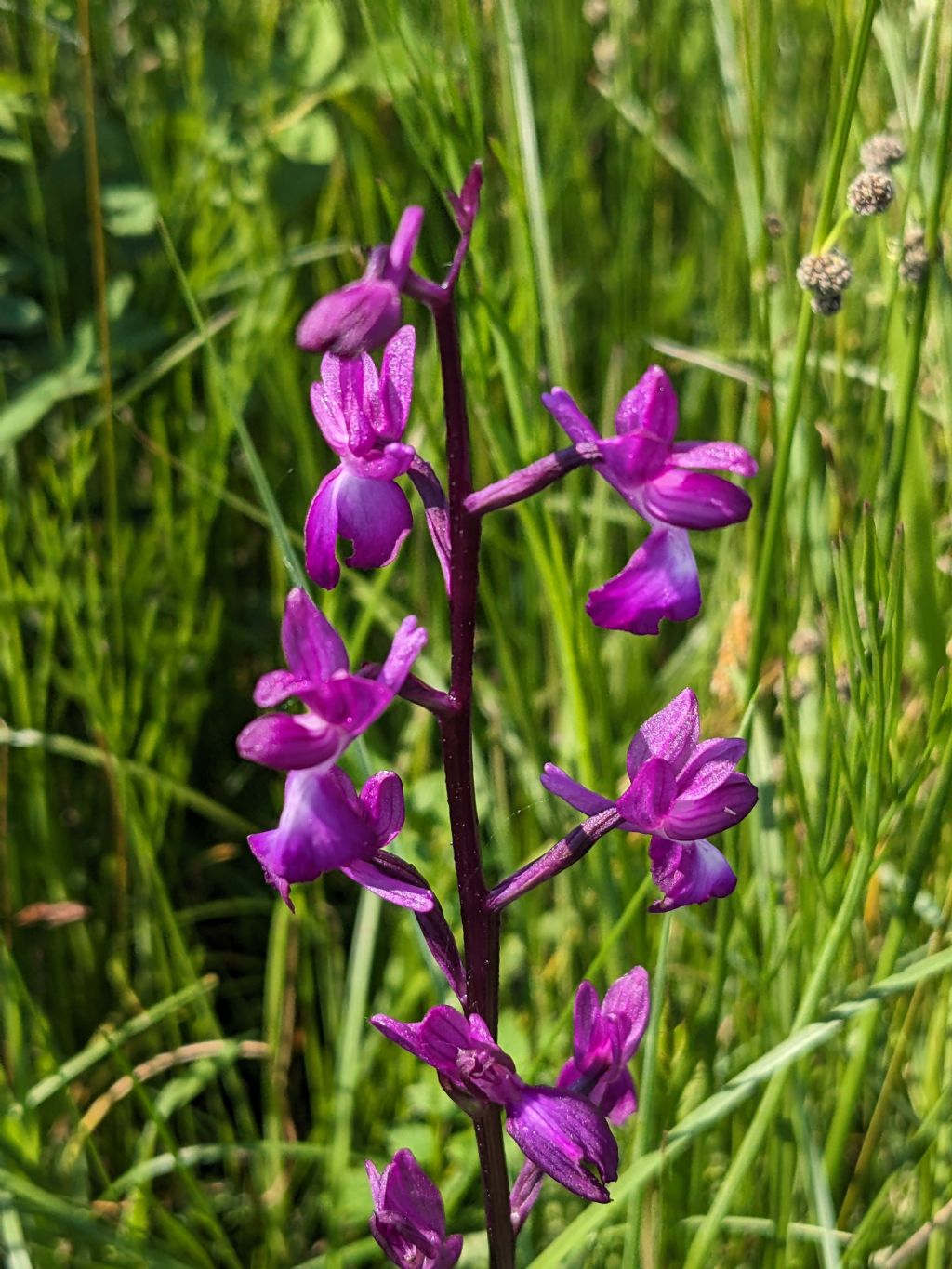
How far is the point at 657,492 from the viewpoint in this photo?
32.0 inches

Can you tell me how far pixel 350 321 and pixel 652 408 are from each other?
0.70 feet

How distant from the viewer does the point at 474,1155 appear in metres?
1.28

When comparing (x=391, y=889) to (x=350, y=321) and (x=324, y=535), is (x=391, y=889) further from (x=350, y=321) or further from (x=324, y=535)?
(x=350, y=321)

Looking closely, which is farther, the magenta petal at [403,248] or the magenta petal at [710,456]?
the magenta petal at [710,456]

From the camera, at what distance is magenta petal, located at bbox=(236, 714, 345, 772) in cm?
75

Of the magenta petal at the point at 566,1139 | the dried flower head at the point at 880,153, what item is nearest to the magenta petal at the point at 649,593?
the magenta petal at the point at 566,1139

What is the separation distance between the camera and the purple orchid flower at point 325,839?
0.75 m

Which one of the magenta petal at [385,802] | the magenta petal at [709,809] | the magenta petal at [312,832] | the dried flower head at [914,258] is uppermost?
the dried flower head at [914,258]

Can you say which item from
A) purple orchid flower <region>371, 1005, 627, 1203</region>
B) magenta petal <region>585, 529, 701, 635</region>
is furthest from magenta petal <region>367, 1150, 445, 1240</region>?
magenta petal <region>585, 529, 701, 635</region>

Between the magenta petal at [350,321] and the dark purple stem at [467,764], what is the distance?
0.22ft

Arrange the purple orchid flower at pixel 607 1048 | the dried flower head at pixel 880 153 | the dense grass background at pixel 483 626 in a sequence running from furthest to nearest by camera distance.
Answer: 1. the dried flower head at pixel 880 153
2. the dense grass background at pixel 483 626
3. the purple orchid flower at pixel 607 1048

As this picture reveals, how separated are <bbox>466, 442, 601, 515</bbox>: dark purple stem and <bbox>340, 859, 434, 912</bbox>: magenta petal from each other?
0.79 feet

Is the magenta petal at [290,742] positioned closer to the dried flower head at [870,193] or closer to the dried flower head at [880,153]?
the dried flower head at [870,193]

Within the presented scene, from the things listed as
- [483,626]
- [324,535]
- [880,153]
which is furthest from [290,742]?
[483,626]
